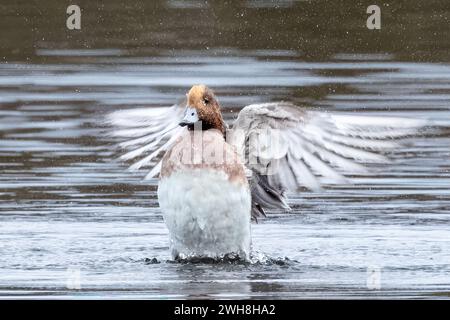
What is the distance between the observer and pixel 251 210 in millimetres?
8383

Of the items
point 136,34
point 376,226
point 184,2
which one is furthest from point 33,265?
point 184,2

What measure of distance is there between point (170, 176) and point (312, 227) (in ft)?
4.29

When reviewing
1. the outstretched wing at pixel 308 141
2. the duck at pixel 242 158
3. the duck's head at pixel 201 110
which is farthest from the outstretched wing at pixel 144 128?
the outstretched wing at pixel 308 141

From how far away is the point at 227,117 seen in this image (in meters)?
11.5

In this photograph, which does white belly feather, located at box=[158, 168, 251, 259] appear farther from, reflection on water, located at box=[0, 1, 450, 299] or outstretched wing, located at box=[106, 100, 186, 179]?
outstretched wing, located at box=[106, 100, 186, 179]

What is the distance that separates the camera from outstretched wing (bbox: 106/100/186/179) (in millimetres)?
8344

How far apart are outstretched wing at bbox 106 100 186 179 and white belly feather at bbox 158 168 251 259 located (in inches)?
24.8

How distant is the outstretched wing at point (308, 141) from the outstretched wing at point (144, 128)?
0.48 metres

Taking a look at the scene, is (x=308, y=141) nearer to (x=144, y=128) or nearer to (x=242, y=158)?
(x=242, y=158)

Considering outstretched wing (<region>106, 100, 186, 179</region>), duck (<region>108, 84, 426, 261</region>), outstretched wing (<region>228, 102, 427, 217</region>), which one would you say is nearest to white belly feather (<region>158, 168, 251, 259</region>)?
duck (<region>108, 84, 426, 261</region>)

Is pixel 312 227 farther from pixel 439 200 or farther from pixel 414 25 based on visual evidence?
pixel 414 25

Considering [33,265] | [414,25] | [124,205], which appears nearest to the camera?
[33,265]

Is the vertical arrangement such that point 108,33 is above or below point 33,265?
above

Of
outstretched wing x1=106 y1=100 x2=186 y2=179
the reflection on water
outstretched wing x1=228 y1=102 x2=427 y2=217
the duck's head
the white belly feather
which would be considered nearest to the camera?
the reflection on water
